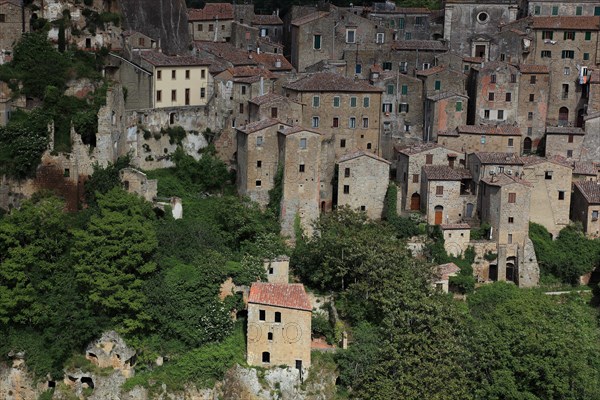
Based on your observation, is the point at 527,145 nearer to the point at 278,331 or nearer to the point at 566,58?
the point at 566,58

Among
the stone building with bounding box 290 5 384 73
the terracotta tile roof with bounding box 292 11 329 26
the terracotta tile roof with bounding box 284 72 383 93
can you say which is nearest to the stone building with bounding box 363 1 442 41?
the terracotta tile roof with bounding box 292 11 329 26

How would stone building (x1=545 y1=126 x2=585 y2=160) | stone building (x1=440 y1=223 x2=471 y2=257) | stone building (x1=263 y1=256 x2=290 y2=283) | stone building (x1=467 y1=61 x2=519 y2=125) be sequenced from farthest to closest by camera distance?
1. stone building (x1=467 y1=61 x2=519 y2=125)
2. stone building (x1=545 y1=126 x2=585 y2=160)
3. stone building (x1=440 y1=223 x2=471 y2=257)
4. stone building (x1=263 y1=256 x2=290 y2=283)

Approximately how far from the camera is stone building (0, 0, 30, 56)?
63.2 meters

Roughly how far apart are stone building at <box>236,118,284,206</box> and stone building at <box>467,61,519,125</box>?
11.9 m

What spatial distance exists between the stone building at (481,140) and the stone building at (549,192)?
2.49 m

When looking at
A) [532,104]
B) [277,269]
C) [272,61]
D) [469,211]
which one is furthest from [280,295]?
[532,104]

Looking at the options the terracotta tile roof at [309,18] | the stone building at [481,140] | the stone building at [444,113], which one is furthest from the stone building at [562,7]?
the stone building at [481,140]

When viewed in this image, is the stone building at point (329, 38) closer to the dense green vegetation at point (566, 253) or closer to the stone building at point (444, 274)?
the dense green vegetation at point (566, 253)

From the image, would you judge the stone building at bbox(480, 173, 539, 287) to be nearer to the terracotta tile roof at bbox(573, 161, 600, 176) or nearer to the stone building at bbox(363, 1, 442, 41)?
the terracotta tile roof at bbox(573, 161, 600, 176)

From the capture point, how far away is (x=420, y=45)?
70.4m

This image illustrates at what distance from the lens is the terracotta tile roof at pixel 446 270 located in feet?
186

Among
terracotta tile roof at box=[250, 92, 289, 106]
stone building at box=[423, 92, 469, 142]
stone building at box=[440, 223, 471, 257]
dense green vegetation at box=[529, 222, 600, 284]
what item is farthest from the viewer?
stone building at box=[423, 92, 469, 142]

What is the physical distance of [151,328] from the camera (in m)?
53.1

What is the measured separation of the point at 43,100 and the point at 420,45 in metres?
20.7
